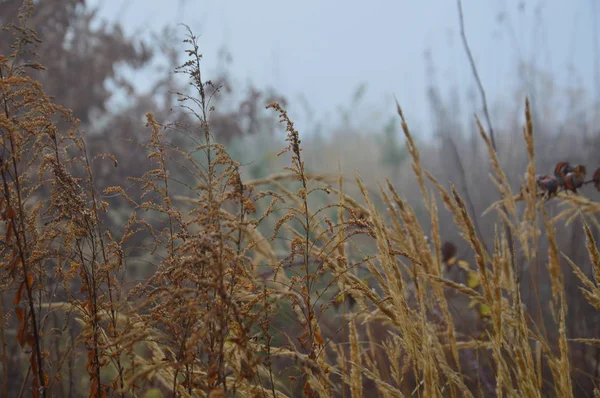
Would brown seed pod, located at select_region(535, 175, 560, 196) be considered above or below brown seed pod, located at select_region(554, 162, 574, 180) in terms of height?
below

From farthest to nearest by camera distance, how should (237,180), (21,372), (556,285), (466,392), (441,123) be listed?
(441,123)
(21,372)
(556,285)
(466,392)
(237,180)

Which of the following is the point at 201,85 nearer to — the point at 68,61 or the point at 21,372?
the point at 21,372

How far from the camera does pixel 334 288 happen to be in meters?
3.38

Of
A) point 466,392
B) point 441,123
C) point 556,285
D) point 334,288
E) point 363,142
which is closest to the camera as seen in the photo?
point 466,392

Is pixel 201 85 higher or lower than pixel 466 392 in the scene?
higher

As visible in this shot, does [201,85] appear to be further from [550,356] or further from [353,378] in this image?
[550,356]

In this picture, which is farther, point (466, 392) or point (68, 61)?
point (68, 61)

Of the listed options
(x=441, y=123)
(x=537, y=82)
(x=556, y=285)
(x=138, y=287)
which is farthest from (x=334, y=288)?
(x=537, y=82)

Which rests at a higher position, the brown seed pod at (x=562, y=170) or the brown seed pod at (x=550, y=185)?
the brown seed pod at (x=562, y=170)

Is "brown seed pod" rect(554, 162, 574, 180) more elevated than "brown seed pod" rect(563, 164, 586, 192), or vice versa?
"brown seed pod" rect(554, 162, 574, 180)

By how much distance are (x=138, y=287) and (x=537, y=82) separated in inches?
246

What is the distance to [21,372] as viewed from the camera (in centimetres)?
250

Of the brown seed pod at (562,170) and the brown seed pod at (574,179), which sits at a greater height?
the brown seed pod at (562,170)

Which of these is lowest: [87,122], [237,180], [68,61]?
[237,180]
